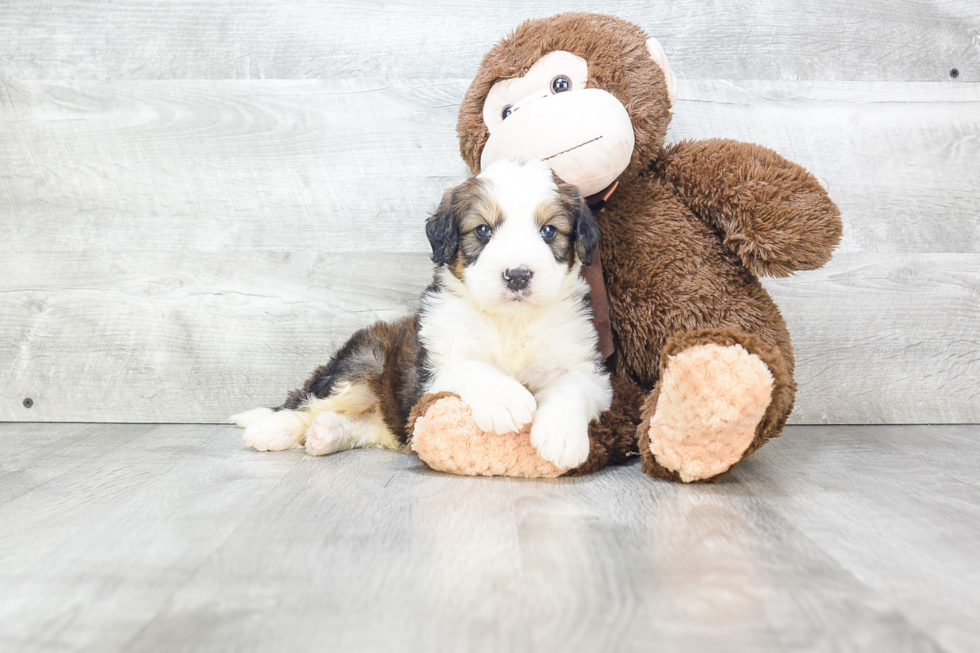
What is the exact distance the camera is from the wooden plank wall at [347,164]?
8.75 ft

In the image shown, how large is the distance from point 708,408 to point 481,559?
631 millimetres

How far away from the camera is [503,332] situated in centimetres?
200

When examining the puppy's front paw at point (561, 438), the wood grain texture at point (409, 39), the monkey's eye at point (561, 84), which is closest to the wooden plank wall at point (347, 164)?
the wood grain texture at point (409, 39)

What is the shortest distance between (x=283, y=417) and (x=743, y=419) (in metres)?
1.31

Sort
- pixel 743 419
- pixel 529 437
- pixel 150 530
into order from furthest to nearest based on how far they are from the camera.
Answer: pixel 529 437
pixel 743 419
pixel 150 530

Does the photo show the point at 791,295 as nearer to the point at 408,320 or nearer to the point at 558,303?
the point at 558,303

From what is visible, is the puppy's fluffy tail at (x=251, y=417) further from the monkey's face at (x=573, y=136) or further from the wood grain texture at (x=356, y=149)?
the monkey's face at (x=573, y=136)

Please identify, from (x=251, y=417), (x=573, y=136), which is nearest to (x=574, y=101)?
(x=573, y=136)

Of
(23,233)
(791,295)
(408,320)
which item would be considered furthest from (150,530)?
(791,295)

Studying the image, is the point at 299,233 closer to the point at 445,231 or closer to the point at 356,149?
the point at 356,149

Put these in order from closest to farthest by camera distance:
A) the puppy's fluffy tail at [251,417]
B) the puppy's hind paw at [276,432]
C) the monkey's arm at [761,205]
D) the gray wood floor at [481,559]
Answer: the gray wood floor at [481,559]
the monkey's arm at [761,205]
the puppy's hind paw at [276,432]
the puppy's fluffy tail at [251,417]

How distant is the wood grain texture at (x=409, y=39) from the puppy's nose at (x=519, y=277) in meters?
1.18

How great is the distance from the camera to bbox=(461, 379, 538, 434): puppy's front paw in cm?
172

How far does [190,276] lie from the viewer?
2.71 meters
